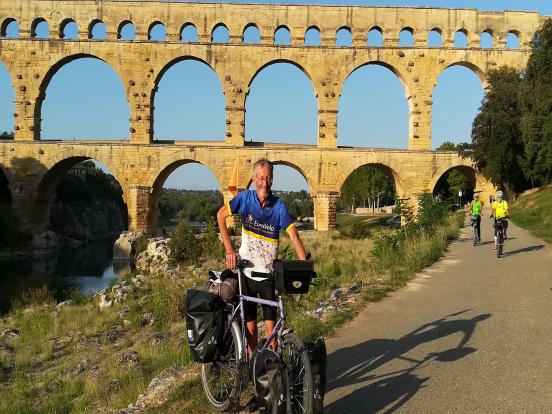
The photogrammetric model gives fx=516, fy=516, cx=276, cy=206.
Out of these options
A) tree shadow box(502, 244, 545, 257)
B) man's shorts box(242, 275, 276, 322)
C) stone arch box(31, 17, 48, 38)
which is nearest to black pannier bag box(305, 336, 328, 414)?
man's shorts box(242, 275, 276, 322)

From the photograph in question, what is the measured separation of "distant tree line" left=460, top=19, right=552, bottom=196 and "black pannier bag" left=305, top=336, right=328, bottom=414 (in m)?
21.0

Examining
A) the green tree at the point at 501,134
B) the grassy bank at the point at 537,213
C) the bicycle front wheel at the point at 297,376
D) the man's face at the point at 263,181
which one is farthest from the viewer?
the green tree at the point at 501,134

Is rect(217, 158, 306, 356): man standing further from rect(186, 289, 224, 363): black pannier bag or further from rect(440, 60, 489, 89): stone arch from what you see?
rect(440, 60, 489, 89): stone arch

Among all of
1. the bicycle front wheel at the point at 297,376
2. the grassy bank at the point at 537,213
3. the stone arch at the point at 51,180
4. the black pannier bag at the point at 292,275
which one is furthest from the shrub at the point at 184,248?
the bicycle front wheel at the point at 297,376

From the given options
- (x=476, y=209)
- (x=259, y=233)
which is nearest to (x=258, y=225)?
(x=259, y=233)

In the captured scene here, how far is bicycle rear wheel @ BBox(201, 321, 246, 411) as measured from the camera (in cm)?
304

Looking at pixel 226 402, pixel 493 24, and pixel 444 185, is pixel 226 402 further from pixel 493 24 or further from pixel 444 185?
pixel 444 185

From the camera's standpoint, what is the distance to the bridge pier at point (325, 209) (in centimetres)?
2506

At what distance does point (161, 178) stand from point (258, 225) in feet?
75.6

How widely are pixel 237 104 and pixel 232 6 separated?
4.74 metres

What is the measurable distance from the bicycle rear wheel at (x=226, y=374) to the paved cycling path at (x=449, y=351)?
2.01 feet

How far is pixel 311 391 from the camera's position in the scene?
2.57 metres

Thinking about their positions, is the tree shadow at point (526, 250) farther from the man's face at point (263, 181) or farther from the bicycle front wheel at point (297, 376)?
the bicycle front wheel at point (297, 376)

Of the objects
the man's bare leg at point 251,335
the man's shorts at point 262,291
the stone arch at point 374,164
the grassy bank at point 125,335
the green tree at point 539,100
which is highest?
the green tree at point 539,100
